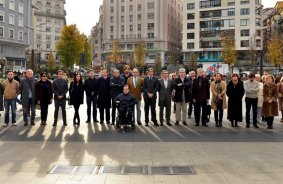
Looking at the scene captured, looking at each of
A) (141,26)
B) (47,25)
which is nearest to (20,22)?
(141,26)

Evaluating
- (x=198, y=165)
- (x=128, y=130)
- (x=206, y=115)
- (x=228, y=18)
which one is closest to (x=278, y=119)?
(x=206, y=115)

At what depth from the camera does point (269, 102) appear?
41.6 ft

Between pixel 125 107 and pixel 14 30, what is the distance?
2605 inches

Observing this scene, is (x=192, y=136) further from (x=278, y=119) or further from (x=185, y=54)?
(x=185, y=54)

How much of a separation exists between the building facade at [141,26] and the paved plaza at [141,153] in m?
86.8

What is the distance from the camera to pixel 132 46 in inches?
4026

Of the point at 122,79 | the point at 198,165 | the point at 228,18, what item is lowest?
the point at 198,165

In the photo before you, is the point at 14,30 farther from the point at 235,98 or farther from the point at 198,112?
the point at 235,98

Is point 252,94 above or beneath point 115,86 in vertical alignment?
beneath

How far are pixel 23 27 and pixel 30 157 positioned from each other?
7214 centimetres

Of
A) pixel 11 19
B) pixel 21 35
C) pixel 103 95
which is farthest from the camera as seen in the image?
Answer: pixel 21 35

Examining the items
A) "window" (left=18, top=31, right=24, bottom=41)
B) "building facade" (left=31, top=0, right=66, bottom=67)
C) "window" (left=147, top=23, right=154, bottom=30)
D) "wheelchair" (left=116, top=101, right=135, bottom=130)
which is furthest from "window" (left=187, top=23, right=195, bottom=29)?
"wheelchair" (left=116, top=101, right=135, bottom=130)

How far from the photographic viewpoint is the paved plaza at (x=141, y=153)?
6.62m

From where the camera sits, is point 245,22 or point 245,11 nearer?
point 245,22
